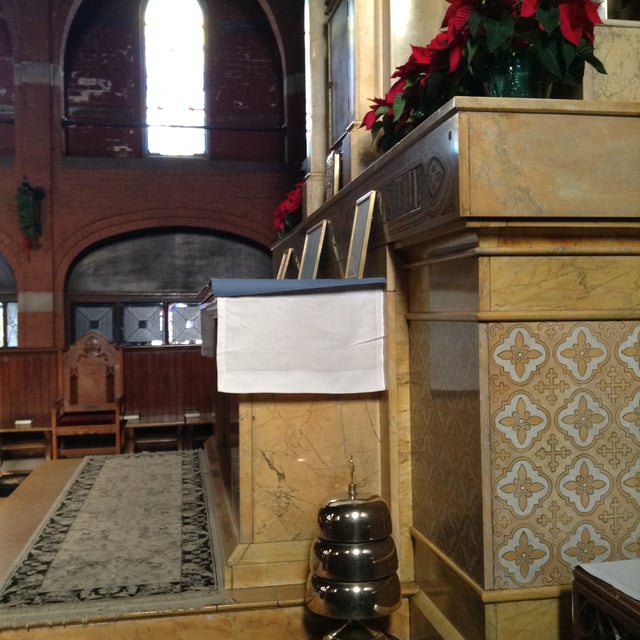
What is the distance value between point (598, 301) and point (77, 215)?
27.9ft

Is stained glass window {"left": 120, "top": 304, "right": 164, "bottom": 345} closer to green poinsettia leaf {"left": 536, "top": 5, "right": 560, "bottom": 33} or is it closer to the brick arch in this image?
the brick arch

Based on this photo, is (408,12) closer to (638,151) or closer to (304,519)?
(638,151)

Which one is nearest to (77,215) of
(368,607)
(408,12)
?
(408,12)

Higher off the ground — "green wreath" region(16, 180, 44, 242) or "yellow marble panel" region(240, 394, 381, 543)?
"green wreath" region(16, 180, 44, 242)

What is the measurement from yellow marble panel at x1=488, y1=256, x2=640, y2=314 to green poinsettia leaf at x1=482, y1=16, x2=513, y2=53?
61 cm

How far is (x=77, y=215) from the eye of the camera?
943cm

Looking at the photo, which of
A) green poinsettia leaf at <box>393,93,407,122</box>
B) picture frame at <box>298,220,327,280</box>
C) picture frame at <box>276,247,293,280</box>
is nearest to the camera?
green poinsettia leaf at <box>393,93,407,122</box>

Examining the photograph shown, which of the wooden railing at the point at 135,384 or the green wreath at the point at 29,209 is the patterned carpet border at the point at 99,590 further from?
the green wreath at the point at 29,209

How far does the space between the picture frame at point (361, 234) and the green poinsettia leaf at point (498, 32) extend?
78 cm

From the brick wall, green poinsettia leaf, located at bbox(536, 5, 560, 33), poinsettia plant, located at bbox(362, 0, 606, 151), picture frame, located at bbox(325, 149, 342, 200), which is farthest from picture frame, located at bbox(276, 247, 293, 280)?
the brick wall

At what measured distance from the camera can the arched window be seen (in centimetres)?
1002

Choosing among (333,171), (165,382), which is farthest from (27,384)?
(333,171)

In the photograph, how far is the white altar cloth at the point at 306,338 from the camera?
255 centimetres

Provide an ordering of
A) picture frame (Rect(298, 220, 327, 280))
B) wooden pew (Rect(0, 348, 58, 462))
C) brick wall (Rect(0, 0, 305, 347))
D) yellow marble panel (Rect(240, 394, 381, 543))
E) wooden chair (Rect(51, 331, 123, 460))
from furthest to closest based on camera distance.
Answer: brick wall (Rect(0, 0, 305, 347)) → wooden pew (Rect(0, 348, 58, 462)) → wooden chair (Rect(51, 331, 123, 460)) → picture frame (Rect(298, 220, 327, 280)) → yellow marble panel (Rect(240, 394, 381, 543))
